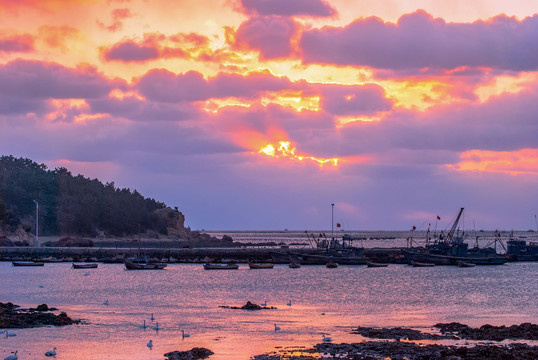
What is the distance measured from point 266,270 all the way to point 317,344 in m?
71.2

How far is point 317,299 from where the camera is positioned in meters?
64.8

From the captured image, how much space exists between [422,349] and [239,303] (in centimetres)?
2719

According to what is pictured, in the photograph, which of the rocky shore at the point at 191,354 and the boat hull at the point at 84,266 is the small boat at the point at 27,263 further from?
the rocky shore at the point at 191,354

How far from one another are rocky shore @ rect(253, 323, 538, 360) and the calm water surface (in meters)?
2.13

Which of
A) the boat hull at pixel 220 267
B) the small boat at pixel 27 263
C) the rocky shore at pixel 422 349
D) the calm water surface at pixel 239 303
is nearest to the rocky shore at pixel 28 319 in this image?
the calm water surface at pixel 239 303

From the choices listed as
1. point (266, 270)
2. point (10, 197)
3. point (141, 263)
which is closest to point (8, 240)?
point (10, 197)

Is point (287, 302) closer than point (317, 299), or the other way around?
point (287, 302)

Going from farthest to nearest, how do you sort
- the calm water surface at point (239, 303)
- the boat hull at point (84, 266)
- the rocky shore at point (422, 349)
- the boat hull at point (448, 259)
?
the boat hull at point (448, 259)
the boat hull at point (84, 266)
the calm water surface at point (239, 303)
the rocky shore at point (422, 349)

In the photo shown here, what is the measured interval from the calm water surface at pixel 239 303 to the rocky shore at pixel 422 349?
2.13 m

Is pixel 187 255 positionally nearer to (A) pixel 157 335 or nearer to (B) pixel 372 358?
(A) pixel 157 335

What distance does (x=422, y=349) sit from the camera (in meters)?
35.0

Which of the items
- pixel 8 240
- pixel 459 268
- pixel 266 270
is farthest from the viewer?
pixel 8 240

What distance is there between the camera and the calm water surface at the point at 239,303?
3931 cm

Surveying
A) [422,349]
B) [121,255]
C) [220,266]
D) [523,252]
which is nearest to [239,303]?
[422,349]
